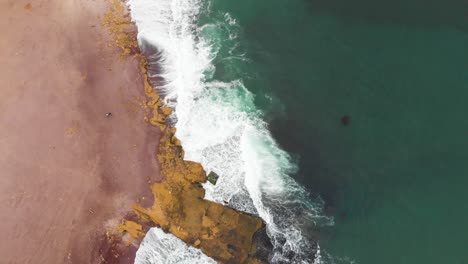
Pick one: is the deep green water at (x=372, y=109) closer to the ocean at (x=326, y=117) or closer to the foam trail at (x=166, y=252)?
the ocean at (x=326, y=117)

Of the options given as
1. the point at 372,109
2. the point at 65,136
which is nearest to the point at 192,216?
the point at 65,136

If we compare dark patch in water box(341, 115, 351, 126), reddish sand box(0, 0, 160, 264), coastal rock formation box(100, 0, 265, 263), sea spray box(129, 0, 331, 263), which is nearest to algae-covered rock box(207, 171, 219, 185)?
coastal rock formation box(100, 0, 265, 263)

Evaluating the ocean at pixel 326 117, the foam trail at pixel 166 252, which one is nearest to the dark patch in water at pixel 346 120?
the ocean at pixel 326 117

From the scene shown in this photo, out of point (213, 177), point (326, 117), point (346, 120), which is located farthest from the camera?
point (326, 117)

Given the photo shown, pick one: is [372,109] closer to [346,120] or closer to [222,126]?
[346,120]

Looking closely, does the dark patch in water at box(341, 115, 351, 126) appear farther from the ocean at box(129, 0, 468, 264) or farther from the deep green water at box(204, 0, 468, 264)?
the deep green water at box(204, 0, 468, 264)

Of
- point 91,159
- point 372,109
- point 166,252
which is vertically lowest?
point 166,252

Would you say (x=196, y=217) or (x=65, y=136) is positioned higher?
(x=65, y=136)
